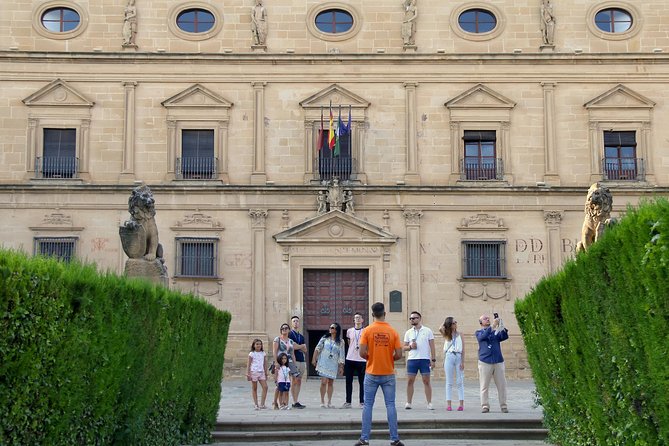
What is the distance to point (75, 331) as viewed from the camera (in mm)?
8828

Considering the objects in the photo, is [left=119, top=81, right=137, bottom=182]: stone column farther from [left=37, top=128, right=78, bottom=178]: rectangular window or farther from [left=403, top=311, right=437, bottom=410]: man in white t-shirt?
[left=403, top=311, right=437, bottom=410]: man in white t-shirt

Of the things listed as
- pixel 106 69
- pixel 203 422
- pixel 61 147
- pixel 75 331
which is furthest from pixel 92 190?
pixel 75 331

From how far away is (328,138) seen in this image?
31984 millimetres

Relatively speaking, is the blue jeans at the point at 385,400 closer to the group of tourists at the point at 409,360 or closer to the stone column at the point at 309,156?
the group of tourists at the point at 409,360

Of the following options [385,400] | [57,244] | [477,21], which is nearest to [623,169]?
[477,21]

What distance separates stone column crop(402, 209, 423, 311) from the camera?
103 feet

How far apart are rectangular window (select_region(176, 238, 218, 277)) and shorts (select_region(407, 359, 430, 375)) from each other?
13.4 m

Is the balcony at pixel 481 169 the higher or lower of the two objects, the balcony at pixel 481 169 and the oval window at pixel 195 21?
the lower

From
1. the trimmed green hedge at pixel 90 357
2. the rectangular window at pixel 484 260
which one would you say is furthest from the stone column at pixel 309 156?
the trimmed green hedge at pixel 90 357

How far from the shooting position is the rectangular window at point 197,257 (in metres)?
31.5

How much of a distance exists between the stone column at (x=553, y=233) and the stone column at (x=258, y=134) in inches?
354

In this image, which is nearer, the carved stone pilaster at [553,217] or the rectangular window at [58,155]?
the carved stone pilaster at [553,217]

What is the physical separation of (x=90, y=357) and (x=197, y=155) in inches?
911

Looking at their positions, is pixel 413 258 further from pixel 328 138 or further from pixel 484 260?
pixel 328 138
